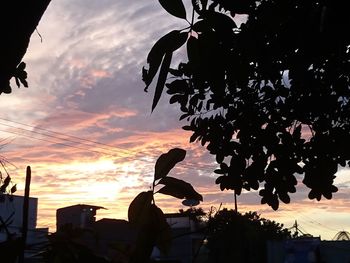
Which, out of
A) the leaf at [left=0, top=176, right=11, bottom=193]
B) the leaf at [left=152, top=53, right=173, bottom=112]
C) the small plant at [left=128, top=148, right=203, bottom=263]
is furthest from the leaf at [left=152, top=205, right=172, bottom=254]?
the leaf at [left=0, top=176, right=11, bottom=193]

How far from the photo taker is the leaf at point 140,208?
89 centimetres

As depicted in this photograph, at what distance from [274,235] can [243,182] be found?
51683 mm

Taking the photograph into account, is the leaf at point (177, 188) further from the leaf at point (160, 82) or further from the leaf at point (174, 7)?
the leaf at point (174, 7)

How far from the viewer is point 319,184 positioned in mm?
5188

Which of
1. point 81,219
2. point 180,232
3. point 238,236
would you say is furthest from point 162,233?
point 238,236

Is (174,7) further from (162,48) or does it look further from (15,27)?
(15,27)

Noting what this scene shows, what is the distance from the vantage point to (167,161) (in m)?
0.90

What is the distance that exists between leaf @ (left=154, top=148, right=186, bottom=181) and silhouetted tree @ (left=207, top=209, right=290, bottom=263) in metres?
0.12

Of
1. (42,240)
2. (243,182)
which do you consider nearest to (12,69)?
(42,240)

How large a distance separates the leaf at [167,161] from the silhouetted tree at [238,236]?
118 mm

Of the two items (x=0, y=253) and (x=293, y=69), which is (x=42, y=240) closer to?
(x=0, y=253)

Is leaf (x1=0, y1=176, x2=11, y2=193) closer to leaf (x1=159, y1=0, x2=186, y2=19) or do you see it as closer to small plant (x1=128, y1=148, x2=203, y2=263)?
small plant (x1=128, y1=148, x2=203, y2=263)

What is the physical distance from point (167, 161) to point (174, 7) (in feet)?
0.83

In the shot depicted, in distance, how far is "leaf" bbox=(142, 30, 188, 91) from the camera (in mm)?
867
